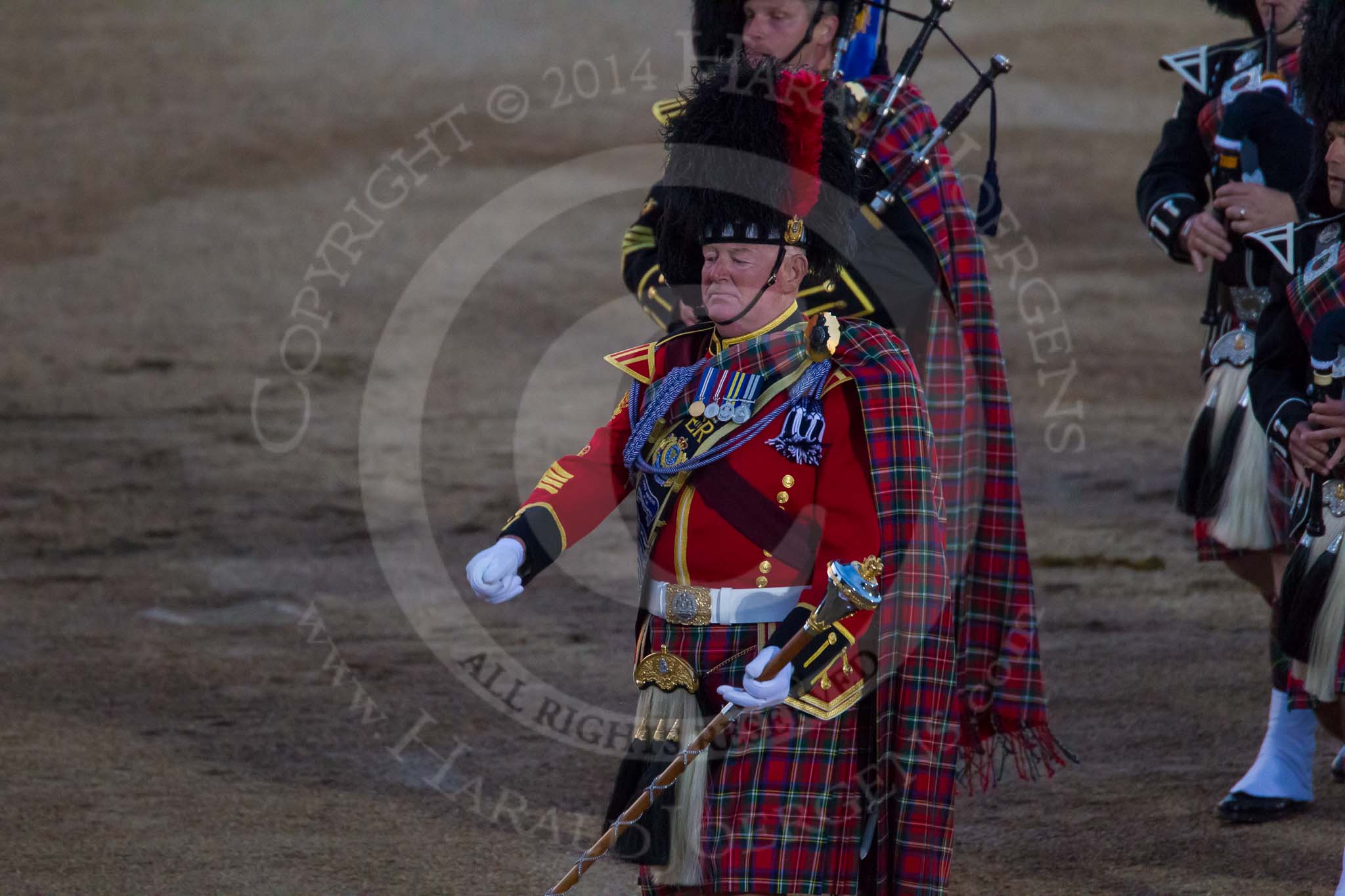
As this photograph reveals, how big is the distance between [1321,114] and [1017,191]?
29.9 feet

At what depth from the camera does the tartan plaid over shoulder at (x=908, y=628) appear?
301 cm

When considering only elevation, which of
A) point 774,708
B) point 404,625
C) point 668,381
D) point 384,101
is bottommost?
point 404,625

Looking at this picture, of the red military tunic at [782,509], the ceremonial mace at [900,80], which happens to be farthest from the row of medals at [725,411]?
the ceremonial mace at [900,80]

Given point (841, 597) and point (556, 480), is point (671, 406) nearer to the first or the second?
point (556, 480)

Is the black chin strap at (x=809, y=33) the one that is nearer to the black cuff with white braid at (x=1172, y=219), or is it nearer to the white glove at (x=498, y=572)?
the black cuff with white braid at (x=1172, y=219)

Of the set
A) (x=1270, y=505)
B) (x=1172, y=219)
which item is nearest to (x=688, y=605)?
(x=1270, y=505)

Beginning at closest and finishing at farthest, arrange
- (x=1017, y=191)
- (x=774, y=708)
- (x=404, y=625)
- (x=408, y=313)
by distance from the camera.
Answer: (x=774, y=708) → (x=404, y=625) → (x=408, y=313) → (x=1017, y=191)

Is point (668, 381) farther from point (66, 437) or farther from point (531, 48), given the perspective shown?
point (531, 48)

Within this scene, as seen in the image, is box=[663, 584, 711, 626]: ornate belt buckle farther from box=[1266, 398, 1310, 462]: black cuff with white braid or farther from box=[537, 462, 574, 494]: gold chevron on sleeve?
box=[1266, 398, 1310, 462]: black cuff with white braid

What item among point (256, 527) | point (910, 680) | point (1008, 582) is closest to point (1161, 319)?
point (256, 527)

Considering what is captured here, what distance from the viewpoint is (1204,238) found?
4441 millimetres

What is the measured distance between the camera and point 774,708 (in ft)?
9.79

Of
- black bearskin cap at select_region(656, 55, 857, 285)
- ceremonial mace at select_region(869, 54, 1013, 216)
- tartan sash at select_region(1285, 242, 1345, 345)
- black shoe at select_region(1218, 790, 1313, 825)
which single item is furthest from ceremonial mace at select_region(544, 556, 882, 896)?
black shoe at select_region(1218, 790, 1313, 825)

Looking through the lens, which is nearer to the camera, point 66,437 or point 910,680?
point 910,680
